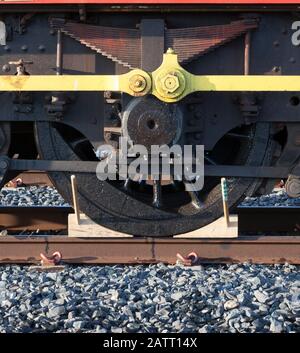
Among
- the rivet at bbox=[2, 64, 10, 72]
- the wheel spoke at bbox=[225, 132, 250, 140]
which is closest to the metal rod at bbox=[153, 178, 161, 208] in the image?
the wheel spoke at bbox=[225, 132, 250, 140]

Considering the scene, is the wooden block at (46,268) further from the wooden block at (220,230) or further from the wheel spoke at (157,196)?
the wooden block at (220,230)

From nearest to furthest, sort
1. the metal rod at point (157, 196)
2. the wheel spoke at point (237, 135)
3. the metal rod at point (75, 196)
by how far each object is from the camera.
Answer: the metal rod at point (75, 196) < the metal rod at point (157, 196) < the wheel spoke at point (237, 135)

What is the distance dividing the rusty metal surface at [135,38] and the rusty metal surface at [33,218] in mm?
2031

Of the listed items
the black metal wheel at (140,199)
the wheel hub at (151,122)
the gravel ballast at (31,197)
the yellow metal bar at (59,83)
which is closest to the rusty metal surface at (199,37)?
the wheel hub at (151,122)

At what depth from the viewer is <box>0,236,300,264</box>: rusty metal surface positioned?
5.87m

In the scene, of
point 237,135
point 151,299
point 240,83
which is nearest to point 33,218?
point 237,135

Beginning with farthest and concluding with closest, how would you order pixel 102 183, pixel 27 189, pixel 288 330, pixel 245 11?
pixel 27 189 → pixel 102 183 → pixel 245 11 → pixel 288 330

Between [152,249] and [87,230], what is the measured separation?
57 cm

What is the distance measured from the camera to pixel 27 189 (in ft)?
31.1

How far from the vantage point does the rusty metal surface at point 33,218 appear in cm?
704

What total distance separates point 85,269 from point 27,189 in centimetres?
404

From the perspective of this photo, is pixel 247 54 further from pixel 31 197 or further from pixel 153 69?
pixel 31 197
